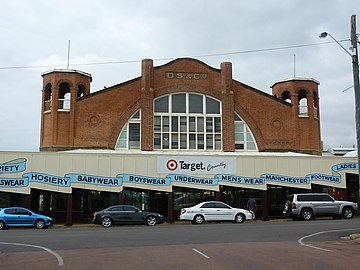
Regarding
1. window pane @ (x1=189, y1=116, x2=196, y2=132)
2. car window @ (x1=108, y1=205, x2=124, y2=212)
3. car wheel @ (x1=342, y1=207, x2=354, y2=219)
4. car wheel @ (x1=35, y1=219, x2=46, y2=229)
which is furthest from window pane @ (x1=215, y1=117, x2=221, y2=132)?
car wheel @ (x1=35, y1=219, x2=46, y2=229)

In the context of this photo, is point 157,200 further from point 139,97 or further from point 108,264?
point 108,264

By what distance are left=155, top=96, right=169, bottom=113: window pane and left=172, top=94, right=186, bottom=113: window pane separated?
23.0 inches

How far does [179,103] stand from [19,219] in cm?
1736

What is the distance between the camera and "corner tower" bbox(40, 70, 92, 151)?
127 feet

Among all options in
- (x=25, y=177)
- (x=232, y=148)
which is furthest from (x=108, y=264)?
(x=232, y=148)

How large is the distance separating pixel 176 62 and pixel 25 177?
16299 millimetres

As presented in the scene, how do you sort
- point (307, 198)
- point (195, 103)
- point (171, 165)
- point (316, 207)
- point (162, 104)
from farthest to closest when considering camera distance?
point (195, 103)
point (162, 104)
point (171, 165)
point (307, 198)
point (316, 207)

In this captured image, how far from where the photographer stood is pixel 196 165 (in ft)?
109

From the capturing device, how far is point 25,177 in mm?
31188

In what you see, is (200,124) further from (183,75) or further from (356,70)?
(356,70)

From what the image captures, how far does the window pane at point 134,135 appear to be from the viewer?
38.9m

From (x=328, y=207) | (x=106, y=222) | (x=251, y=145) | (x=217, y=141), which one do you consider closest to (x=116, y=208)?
(x=106, y=222)

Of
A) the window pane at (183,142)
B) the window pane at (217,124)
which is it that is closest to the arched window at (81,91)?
the window pane at (183,142)

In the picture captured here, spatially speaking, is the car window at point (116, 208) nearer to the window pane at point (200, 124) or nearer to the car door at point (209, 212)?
the car door at point (209, 212)
